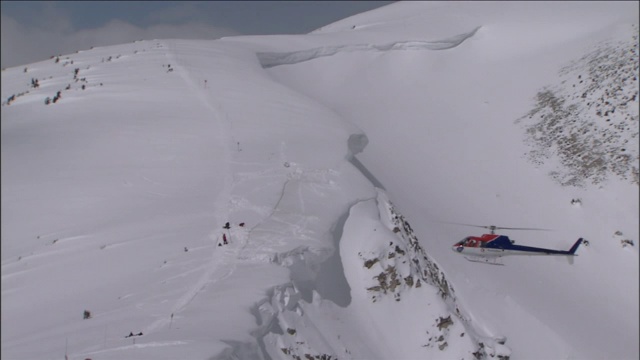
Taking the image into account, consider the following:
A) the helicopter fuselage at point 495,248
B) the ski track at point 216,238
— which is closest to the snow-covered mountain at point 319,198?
the ski track at point 216,238

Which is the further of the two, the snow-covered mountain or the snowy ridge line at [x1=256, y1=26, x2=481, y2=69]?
the snowy ridge line at [x1=256, y1=26, x2=481, y2=69]

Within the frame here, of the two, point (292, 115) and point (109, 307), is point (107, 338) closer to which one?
point (109, 307)

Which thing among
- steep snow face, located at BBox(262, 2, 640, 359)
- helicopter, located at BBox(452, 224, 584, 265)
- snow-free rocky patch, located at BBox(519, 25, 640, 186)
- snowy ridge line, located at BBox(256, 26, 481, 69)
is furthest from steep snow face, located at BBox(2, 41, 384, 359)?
snow-free rocky patch, located at BBox(519, 25, 640, 186)

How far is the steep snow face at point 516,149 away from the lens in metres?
22.0

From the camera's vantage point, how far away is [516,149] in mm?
31000

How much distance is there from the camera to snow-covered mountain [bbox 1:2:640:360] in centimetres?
1320

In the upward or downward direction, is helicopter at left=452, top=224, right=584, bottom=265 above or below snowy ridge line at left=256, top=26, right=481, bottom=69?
below

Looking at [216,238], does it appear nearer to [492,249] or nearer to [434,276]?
[434,276]

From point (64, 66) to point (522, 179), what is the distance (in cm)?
2860

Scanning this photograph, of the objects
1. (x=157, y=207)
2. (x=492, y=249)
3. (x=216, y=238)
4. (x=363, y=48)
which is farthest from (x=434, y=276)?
(x=363, y=48)

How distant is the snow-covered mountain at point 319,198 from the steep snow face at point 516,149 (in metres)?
0.13

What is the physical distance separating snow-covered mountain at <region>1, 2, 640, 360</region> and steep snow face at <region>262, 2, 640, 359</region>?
13cm

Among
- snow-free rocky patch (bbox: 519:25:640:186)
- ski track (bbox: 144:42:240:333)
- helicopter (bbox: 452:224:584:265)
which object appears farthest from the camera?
snow-free rocky patch (bbox: 519:25:640:186)

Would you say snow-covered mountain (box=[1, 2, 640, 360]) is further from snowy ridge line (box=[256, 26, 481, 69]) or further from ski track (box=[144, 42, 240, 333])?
snowy ridge line (box=[256, 26, 481, 69])
